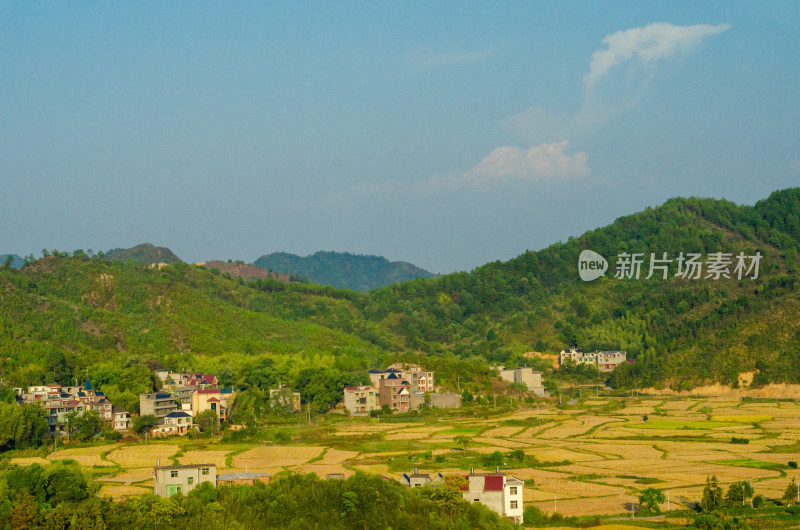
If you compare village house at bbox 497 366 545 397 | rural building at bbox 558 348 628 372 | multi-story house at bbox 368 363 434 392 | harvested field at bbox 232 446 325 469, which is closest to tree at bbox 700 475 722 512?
harvested field at bbox 232 446 325 469

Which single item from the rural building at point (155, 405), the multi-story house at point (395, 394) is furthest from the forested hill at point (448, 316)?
the multi-story house at point (395, 394)

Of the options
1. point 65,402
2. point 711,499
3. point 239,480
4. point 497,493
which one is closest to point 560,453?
point 711,499

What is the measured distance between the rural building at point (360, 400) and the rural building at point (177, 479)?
36.5 m

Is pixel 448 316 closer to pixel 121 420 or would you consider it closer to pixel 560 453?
pixel 121 420

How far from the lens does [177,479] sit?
2975 centimetres

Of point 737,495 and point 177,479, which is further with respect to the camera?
point 737,495

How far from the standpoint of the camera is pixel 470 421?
62.1m

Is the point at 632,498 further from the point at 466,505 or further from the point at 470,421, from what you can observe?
the point at 470,421

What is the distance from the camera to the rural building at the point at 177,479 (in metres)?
29.6

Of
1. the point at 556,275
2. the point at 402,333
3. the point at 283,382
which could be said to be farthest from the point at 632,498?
the point at 556,275

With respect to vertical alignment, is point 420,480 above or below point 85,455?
above

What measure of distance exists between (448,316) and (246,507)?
102083mm

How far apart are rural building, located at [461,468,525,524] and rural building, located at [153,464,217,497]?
8.75m

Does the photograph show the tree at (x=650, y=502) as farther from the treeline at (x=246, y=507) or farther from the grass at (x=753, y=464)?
the grass at (x=753, y=464)
